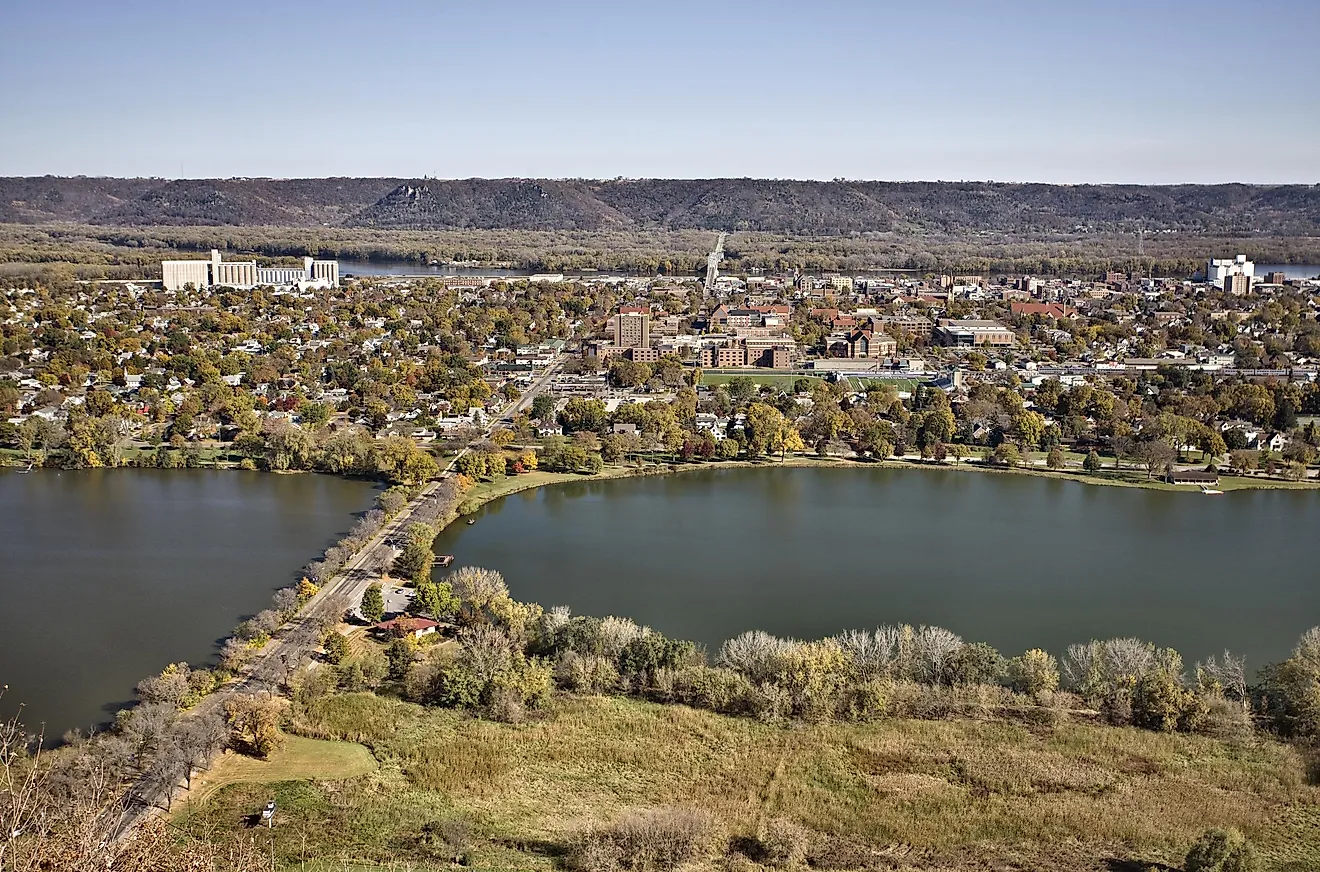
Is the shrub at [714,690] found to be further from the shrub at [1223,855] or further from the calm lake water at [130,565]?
the calm lake water at [130,565]

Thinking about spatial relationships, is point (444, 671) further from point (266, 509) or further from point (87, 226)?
point (87, 226)

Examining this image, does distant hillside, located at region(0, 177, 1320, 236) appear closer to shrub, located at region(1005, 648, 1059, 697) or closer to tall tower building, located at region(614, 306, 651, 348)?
tall tower building, located at region(614, 306, 651, 348)

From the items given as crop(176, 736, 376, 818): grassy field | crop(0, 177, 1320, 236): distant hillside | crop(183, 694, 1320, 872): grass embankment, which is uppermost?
crop(0, 177, 1320, 236): distant hillside

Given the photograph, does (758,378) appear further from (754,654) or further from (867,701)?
(867,701)

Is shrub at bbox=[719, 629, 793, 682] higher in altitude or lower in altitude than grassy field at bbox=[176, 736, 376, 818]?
higher

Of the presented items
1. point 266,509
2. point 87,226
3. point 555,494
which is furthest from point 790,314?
point 87,226

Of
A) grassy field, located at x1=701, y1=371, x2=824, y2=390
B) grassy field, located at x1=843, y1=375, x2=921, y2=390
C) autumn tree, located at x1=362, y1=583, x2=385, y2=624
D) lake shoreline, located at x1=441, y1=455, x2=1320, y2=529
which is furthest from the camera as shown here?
grassy field, located at x1=701, y1=371, x2=824, y2=390

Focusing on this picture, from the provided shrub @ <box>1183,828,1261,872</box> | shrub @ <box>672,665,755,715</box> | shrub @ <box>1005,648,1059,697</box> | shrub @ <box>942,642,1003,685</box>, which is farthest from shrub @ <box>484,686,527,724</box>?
shrub @ <box>1183,828,1261,872</box>

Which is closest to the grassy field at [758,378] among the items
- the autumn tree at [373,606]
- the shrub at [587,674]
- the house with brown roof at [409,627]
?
the autumn tree at [373,606]
